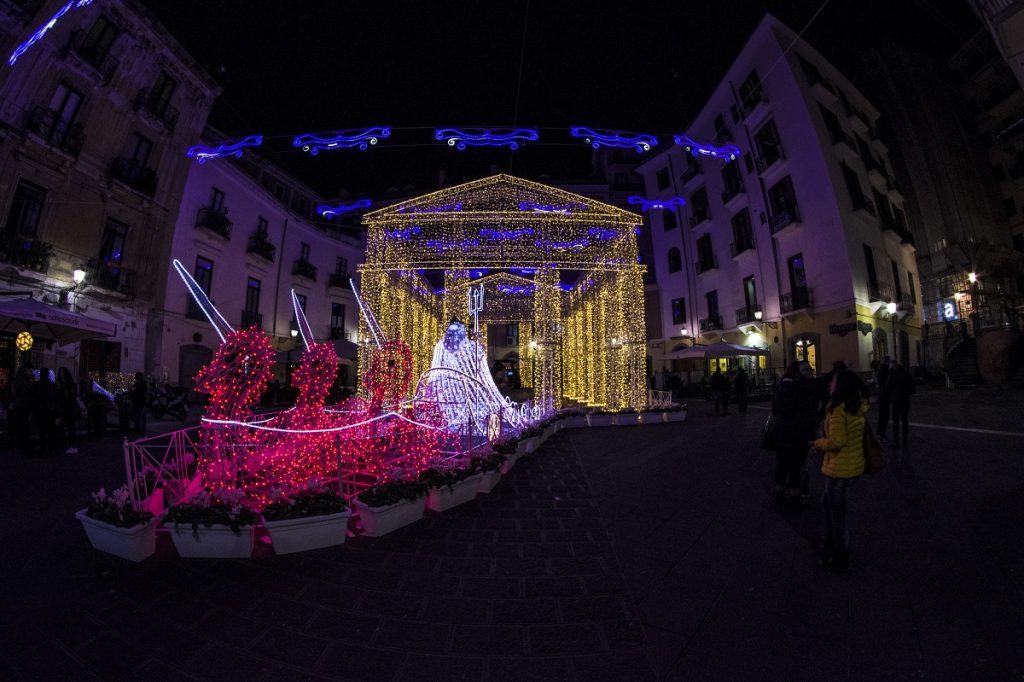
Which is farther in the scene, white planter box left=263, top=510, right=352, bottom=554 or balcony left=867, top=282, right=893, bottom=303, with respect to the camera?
balcony left=867, top=282, right=893, bottom=303

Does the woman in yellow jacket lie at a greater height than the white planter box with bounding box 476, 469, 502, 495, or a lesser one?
greater

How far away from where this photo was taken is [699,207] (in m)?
26.4

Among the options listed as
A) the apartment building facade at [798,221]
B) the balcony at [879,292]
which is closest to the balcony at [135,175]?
the apartment building facade at [798,221]

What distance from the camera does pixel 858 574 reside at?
10.4ft

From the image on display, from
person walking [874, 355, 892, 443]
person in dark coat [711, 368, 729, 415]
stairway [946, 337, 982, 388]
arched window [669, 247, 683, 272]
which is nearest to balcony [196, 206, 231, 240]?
person in dark coat [711, 368, 729, 415]

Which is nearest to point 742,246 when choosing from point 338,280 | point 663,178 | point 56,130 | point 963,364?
point 663,178

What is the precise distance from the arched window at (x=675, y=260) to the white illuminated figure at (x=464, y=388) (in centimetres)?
2193

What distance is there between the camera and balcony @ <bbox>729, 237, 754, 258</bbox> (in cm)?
2200

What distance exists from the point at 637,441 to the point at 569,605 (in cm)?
699

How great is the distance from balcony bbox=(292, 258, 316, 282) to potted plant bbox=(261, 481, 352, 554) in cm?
2281

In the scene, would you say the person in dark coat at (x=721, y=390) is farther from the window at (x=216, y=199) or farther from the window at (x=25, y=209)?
the window at (x=216, y=199)

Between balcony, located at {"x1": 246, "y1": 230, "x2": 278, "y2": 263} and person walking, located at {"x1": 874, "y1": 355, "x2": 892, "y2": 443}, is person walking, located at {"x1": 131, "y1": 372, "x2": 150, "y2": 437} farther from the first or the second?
person walking, located at {"x1": 874, "y1": 355, "x2": 892, "y2": 443}

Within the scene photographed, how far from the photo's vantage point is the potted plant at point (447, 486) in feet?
15.7

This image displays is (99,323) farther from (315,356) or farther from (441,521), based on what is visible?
(441,521)
